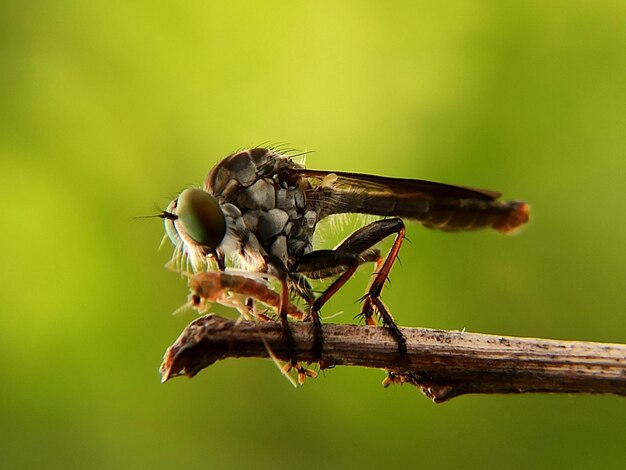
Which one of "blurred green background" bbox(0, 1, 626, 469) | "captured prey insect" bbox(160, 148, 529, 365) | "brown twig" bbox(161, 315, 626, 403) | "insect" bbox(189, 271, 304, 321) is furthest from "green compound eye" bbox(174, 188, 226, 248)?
"blurred green background" bbox(0, 1, 626, 469)

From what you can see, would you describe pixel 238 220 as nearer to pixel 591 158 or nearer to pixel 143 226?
pixel 143 226

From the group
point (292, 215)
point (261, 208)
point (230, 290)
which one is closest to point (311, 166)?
point (292, 215)

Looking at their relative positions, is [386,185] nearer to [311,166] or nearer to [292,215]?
[292,215]

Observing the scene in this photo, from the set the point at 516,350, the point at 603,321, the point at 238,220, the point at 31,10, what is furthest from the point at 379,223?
the point at 31,10

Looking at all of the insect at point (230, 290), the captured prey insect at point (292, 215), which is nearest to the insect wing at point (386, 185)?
the captured prey insect at point (292, 215)

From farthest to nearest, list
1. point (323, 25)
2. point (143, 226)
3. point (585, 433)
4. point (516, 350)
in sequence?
point (323, 25) < point (143, 226) < point (585, 433) < point (516, 350)

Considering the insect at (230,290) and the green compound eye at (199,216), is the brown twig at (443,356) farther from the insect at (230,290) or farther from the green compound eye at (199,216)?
the green compound eye at (199,216)

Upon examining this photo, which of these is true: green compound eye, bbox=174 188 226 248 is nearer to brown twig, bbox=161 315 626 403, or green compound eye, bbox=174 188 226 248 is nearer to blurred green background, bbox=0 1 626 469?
brown twig, bbox=161 315 626 403
